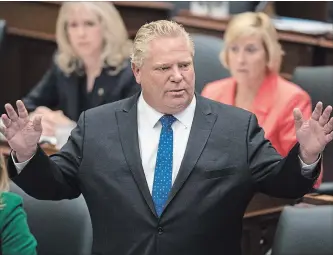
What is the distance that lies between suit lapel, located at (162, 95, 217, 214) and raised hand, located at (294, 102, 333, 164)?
0.26 meters

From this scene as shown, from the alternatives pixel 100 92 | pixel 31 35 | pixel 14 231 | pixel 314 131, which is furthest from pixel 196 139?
pixel 31 35

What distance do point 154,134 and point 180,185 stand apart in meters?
0.16

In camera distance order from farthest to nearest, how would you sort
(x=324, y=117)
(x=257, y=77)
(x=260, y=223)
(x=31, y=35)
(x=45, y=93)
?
(x=31, y=35) < (x=45, y=93) < (x=257, y=77) < (x=260, y=223) < (x=324, y=117)

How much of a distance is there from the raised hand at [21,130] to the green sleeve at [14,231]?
1.27 ft

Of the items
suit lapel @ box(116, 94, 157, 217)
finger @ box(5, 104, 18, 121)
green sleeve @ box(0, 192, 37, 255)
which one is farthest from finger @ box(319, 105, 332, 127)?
green sleeve @ box(0, 192, 37, 255)

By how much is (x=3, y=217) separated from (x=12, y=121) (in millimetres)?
442

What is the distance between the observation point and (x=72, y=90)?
4.12 m

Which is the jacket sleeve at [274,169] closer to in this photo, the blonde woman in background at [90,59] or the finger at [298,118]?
the finger at [298,118]

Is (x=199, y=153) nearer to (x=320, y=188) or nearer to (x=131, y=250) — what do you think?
(x=131, y=250)

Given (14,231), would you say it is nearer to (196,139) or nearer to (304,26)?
(196,139)

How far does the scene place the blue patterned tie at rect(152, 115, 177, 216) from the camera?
2393mm

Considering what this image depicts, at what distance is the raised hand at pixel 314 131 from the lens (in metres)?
2.24

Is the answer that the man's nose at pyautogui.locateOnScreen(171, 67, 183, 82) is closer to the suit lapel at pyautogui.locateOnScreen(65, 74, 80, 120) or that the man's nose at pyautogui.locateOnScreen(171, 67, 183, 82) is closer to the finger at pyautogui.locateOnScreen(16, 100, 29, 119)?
the finger at pyautogui.locateOnScreen(16, 100, 29, 119)

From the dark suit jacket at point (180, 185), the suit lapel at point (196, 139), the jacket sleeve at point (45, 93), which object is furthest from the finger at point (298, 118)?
the jacket sleeve at point (45, 93)
